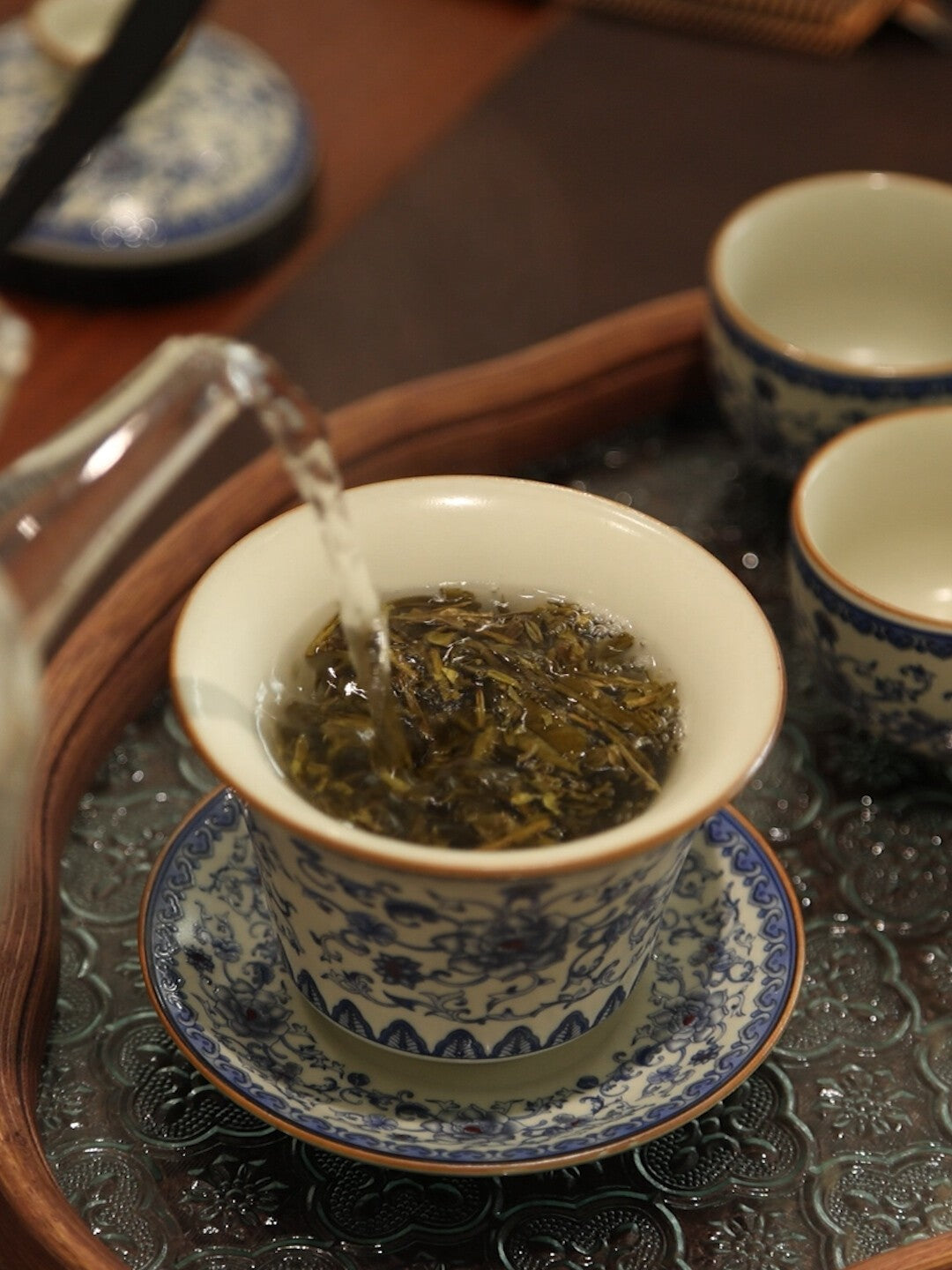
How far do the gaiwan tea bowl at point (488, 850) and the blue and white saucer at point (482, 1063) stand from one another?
1.6 inches

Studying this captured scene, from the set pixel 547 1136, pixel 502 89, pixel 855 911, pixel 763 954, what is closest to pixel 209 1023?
pixel 547 1136

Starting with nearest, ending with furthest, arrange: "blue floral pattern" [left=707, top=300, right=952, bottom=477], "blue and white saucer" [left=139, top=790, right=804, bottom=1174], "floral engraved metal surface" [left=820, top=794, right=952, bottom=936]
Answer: "blue and white saucer" [left=139, top=790, right=804, bottom=1174] < "floral engraved metal surface" [left=820, top=794, right=952, bottom=936] < "blue floral pattern" [left=707, top=300, right=952, bottom=477]

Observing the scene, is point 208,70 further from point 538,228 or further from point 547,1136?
point 547,1136

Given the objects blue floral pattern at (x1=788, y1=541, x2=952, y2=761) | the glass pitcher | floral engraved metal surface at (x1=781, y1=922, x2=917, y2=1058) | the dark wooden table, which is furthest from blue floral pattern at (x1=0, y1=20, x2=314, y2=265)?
floral engraved metal surface at (x1=781, y1=922, x2=917, y2=1058)

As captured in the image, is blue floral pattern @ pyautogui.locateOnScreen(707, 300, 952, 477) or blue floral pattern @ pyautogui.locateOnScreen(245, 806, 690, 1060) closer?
blue floral pattern @ pyautogui.locateOnScreen(245, 806, 690, 1060)

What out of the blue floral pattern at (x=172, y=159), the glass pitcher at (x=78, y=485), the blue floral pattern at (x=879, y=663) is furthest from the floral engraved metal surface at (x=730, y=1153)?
the blue floral pattern at (x=172, y=159)

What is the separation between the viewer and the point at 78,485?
0.84 metres

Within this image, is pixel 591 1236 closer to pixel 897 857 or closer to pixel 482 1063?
pixel 482 1063

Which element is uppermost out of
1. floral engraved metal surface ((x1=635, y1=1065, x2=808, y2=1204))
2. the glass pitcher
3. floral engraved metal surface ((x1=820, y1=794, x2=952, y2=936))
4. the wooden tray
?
the glass pitcher

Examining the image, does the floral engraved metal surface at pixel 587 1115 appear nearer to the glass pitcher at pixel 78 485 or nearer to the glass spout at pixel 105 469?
the glass pitcher at pixel 78 485

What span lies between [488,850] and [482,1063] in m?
0.21

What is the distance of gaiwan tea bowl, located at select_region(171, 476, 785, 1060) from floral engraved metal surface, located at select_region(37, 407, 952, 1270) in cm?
10

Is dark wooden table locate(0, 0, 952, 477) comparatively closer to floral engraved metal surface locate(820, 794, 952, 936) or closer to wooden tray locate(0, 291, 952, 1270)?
wooden tray locate(0, 291, 952, 1270)

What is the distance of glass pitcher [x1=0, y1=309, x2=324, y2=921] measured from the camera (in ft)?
2.45
